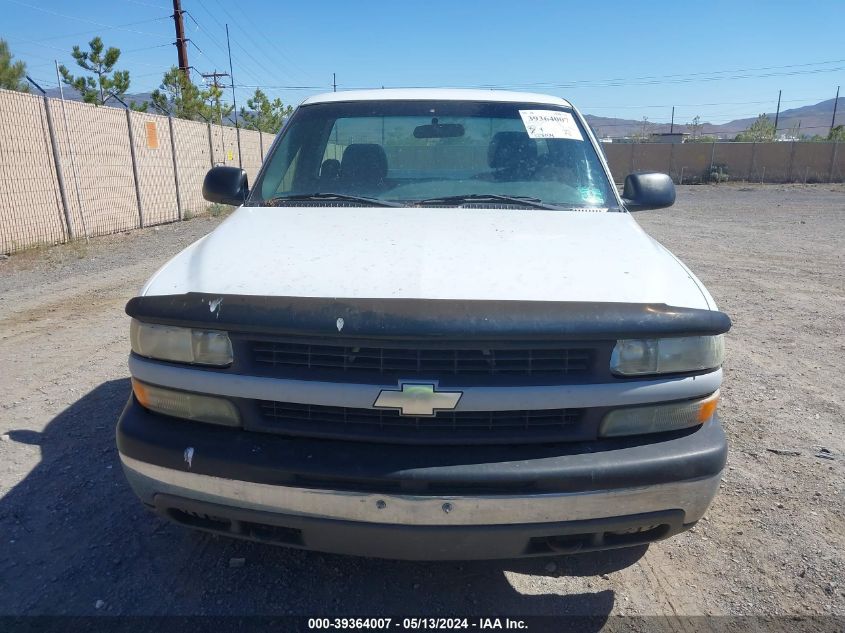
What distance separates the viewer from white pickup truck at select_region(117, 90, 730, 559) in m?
1.99

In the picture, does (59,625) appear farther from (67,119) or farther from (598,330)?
(67,119)

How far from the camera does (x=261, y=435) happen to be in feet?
7.05

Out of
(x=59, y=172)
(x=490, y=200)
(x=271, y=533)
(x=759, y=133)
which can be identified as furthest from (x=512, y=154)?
(x=759, y=133)

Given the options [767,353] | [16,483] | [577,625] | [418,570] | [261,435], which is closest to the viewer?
[261,435]

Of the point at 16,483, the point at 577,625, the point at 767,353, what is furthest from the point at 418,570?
the point at 767,353

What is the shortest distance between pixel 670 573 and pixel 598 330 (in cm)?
129

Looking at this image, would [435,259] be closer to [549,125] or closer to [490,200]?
[490,200]

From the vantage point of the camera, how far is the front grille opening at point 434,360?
2.04m

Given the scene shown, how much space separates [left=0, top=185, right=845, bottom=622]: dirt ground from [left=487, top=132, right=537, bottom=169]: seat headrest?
2.06m

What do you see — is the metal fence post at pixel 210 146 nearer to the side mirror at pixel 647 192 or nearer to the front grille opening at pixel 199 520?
the side mirror at pixel 647 192

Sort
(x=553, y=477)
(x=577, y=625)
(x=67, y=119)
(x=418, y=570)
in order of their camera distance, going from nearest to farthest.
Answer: (x=553, y=477), (x=577, y=625), (x=418, y=570), (x=67, y=119)

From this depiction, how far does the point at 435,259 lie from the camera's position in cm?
237

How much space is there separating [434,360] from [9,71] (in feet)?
73.3

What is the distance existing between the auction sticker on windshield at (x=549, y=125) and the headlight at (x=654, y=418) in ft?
6.39
